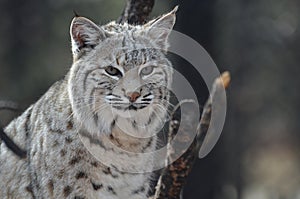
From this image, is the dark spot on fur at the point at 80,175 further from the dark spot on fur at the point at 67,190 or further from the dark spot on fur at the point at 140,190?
the dark spot on fur at the point at 140,190

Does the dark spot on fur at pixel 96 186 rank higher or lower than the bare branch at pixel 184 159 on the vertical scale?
higher

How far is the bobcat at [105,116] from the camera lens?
5359 millimetres

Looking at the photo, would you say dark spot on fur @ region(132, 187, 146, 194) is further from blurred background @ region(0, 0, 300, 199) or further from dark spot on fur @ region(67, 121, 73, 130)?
blurred background @ region(0, 0, 300, 199)

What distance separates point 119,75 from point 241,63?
1075 cm

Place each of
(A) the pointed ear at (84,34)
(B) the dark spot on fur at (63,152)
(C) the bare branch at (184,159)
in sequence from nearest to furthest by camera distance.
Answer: (C) the bare branch at (184,159), (A) the pointed ear at (84,34), (B) the dark spot on fur at (63,152)

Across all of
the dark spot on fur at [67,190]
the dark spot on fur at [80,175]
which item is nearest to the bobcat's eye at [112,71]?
the dark spot on fur at [80,175]

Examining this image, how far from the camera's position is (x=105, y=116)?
18.0 feet

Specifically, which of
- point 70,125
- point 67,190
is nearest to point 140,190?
point 67,190

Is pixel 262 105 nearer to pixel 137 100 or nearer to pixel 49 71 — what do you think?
pixel 49 71

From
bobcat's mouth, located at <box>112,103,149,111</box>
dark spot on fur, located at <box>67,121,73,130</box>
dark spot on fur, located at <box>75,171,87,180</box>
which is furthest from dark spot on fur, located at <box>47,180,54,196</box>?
bobcat's mouth, located at <box>112,103,149,111</box>

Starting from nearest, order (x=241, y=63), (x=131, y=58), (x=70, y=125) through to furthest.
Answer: (x=131, y=58), (x=70, y=125), (x=241, y=63)

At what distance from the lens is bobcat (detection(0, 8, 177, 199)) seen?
17.6 ft

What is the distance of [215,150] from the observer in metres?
13.1

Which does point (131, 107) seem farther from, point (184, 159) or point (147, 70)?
point (184, 159)
